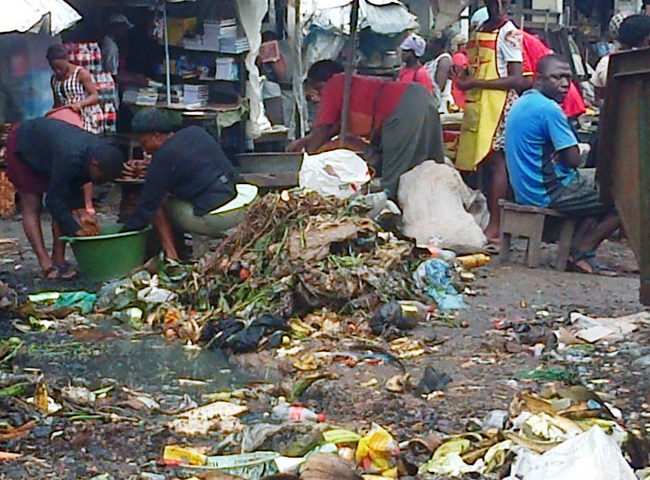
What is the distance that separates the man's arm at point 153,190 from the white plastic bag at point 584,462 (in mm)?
5102

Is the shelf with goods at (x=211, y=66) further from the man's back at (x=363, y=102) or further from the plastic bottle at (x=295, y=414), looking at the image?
the plastic bottle at (x=295, y=414)

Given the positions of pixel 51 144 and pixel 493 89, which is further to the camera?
pixel 493 89

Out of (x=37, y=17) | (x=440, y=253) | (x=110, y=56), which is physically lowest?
(x=440, y=253)

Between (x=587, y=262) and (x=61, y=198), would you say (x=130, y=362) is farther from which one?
(x=587, y=262)

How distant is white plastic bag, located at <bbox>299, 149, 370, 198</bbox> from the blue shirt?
132 centimetres

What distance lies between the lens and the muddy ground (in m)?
5.50

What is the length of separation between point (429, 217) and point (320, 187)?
41.1 inches

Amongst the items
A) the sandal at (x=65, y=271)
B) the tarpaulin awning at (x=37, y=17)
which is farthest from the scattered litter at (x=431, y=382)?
the tarpaulin awning at (x=37, y=17)

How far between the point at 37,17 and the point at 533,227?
5743 millimetres

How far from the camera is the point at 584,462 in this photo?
428cm

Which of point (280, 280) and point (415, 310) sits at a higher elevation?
point (280, 280)

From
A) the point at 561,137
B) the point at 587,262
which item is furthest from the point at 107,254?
the point at 587,262

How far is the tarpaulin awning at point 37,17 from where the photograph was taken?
12.0 m

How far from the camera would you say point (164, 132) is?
30.5 ft
